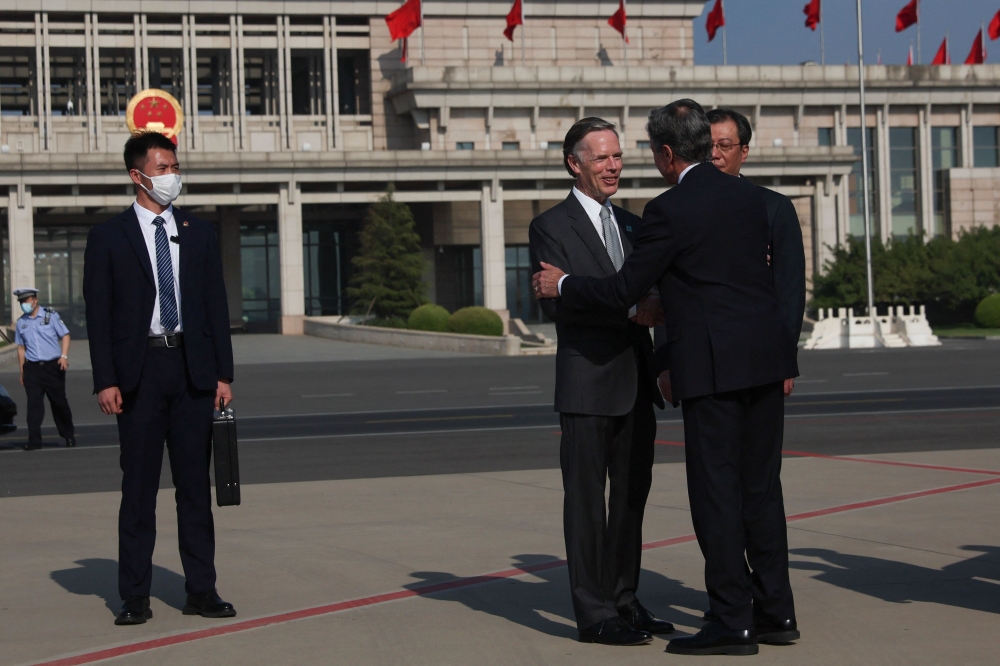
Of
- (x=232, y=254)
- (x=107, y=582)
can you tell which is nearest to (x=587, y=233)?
(x=107, y=582)

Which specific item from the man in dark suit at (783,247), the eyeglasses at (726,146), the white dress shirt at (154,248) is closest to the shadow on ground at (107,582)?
the white dress shirt at (154,248)

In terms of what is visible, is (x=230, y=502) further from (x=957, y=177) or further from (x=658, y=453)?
(x=957, y=177)

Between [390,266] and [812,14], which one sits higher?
[812,14]

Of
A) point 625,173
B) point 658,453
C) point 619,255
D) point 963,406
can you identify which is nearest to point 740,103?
point 625,173

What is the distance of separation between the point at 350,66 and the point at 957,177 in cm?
3192

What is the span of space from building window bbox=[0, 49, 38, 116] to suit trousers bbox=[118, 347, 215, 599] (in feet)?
200

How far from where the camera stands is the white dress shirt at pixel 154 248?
634cm

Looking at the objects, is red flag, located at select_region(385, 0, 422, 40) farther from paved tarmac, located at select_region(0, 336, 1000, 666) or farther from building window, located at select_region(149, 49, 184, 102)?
paved tarmac, located at select_region(0, 336, 1000, 666)

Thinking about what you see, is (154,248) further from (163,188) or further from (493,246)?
(493,246)

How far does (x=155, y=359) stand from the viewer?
6270 mm

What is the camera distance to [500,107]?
6100 cm

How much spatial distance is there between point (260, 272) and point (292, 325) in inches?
384

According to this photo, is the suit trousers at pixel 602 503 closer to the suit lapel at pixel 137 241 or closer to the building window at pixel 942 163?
the suit lapel at pixel 137 241

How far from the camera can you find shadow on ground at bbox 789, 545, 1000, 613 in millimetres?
6219
